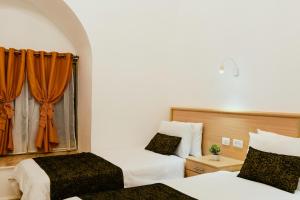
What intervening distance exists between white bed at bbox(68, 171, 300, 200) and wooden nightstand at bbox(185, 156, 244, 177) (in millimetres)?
407

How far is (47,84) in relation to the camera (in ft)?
13.2

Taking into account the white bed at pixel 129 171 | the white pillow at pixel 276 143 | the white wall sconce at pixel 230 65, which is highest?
the white wall sconce at pixel 230 65

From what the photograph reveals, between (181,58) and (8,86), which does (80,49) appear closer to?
(8,86)

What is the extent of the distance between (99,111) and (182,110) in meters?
1.15

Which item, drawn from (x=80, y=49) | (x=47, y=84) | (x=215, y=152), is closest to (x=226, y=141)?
(x=215, y=152)

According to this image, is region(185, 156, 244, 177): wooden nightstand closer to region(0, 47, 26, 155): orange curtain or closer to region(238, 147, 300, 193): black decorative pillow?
region(238, 147, 300, 193): black decorative pillow

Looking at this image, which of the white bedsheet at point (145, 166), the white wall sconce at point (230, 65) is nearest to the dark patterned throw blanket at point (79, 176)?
the white bedsheet at point (145, 166)

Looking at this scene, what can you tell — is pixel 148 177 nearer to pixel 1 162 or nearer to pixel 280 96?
pixel 280 96

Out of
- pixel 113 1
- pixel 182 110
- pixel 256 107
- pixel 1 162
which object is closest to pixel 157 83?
pixel 182 110

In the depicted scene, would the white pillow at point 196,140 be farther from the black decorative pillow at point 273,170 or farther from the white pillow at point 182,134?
the black decorative pillow at point 273,170

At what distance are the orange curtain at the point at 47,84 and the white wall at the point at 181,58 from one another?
1.86 ft

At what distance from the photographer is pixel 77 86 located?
14.2 feet

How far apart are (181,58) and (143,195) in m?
2.60

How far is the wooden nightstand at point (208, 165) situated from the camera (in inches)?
119
